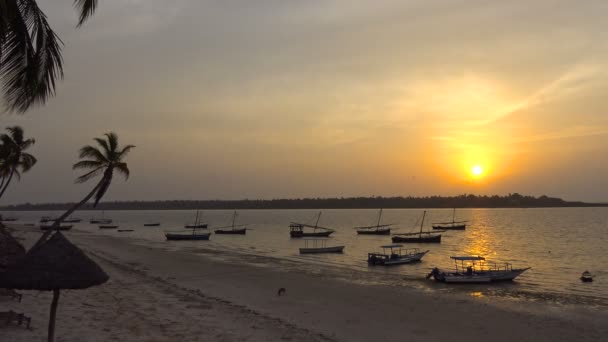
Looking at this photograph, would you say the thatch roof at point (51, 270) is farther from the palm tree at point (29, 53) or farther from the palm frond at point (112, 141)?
the palm frond at point (112, 141)

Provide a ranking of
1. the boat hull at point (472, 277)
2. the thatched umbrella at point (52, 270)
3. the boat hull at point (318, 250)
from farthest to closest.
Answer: the boat hull at point (318, 250) → the boat hull at point (472, 277) → the thatched umbrella at point (52, 270)

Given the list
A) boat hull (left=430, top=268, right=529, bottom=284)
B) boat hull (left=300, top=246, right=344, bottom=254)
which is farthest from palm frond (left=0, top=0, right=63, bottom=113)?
boat hull (left=300, top=246, right=344, bottom=254)

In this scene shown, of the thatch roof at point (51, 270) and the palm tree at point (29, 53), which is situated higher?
the palm tree at point (29, 53)

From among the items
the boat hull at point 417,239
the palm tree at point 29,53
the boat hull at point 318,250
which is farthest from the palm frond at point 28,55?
the boat hull at point 417,239

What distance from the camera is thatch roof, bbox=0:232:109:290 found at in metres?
8.79

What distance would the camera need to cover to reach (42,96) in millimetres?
12297

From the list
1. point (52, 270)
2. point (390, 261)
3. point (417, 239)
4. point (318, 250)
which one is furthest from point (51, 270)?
point (417, 239)

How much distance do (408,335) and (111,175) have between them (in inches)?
801

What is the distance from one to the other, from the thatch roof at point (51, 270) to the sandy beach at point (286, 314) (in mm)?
4086

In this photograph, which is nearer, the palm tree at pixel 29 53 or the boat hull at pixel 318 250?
the palm tree at pixel 29 53

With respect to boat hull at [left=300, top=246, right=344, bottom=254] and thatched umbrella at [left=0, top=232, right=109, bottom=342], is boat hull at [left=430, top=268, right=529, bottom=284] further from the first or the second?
thatched umbrella at [left=0, top=232, right=109, bottom=342]

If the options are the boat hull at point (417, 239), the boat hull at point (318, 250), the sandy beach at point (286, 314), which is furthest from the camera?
the boat hull at point (417, 239)

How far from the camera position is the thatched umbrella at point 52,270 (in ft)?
28.8

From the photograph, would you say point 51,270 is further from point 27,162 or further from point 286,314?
point 27,162
